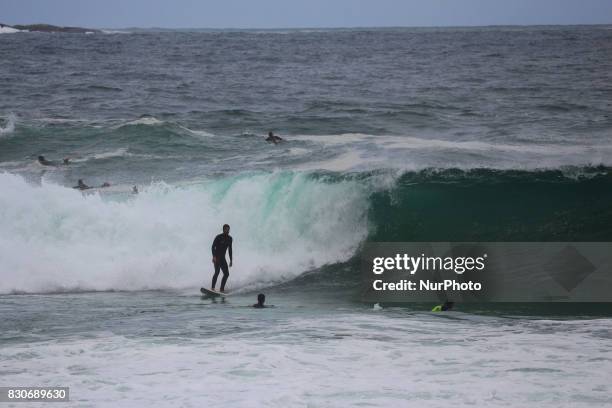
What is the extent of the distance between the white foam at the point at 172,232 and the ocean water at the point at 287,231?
4 cm

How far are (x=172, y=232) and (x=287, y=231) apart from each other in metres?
2.30

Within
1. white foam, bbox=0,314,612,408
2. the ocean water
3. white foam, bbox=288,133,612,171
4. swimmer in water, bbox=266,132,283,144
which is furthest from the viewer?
swimmer in water, bbox=266,132,283,144

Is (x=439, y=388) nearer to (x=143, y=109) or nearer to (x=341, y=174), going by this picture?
(x=341, y=174)

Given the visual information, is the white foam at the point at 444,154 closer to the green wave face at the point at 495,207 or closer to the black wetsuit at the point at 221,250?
the green wave face at the point at 495,207

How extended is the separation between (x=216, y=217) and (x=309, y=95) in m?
20.7

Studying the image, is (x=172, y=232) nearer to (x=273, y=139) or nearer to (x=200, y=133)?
(x=273, y=139)

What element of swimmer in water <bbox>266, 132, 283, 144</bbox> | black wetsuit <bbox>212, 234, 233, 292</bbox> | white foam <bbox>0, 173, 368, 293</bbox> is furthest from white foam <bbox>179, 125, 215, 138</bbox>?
black wetsuit <bbox>212, 234, 233, 292</bbox>

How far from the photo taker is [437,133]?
26.0m

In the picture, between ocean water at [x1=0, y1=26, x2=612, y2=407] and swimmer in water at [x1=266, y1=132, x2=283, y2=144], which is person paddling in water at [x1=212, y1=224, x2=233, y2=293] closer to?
ocean water at [x1=0, y1=26, x2=612, y2=407]

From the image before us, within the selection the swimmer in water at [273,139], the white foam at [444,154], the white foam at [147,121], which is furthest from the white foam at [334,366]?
the white foam at [147,121]

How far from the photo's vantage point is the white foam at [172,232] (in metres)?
15.1

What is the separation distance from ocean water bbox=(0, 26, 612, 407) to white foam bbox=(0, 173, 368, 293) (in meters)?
0.04

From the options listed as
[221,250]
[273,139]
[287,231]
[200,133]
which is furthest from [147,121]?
[221,250]

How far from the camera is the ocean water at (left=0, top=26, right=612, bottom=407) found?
8.66 m
